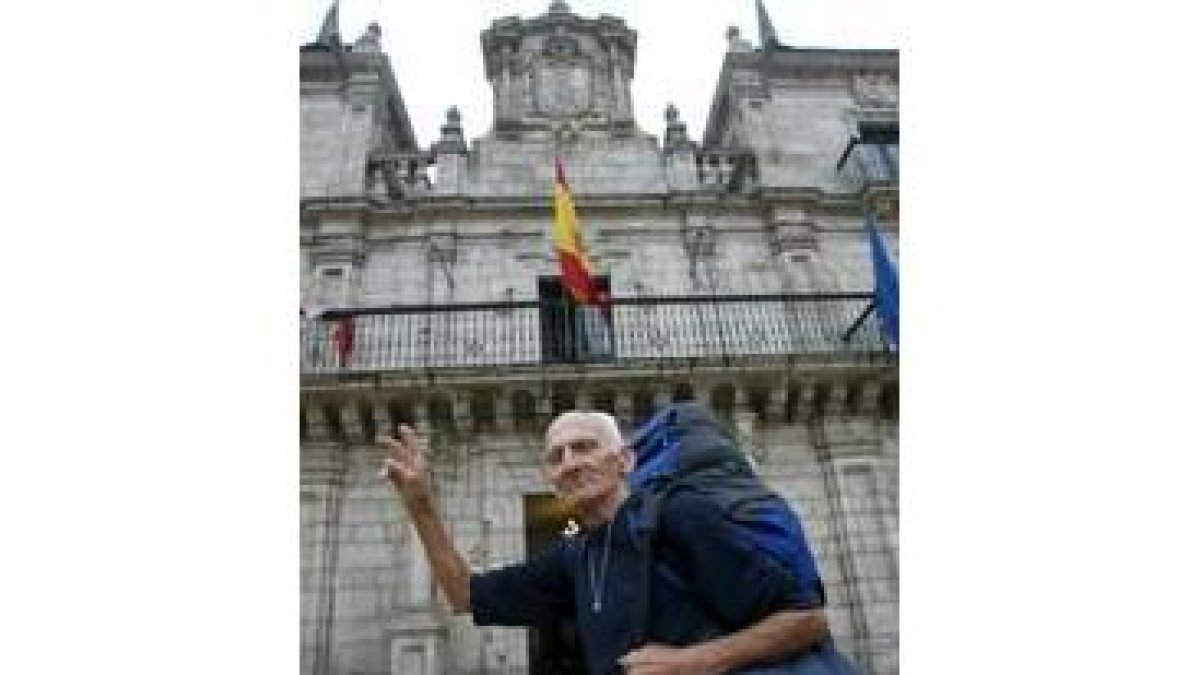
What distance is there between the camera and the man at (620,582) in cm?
199

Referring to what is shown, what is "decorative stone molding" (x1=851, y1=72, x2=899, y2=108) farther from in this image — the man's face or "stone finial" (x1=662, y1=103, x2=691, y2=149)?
the man's face

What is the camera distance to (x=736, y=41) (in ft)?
55.6

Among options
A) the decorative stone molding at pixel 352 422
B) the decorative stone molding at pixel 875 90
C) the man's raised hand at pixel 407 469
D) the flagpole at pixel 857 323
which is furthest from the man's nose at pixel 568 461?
the decorative stone molding at pixel 875 90

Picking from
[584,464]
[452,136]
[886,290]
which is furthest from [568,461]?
[452,136]

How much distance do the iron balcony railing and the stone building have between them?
0.11ft

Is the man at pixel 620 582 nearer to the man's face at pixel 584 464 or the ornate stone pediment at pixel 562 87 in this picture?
the man's face at pixel 584 464

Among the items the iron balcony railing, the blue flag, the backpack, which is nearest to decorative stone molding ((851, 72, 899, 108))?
the iron balcony railing

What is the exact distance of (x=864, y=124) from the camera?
1573cm

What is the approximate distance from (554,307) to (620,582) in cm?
Answer: 1076

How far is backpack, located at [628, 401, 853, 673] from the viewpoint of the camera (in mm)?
2023

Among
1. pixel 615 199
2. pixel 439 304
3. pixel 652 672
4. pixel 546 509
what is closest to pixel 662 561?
pixel 652 672

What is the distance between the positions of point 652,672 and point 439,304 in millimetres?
10596

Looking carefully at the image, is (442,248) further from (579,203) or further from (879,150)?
(879,150)

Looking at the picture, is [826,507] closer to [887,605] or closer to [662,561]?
[887,605]
